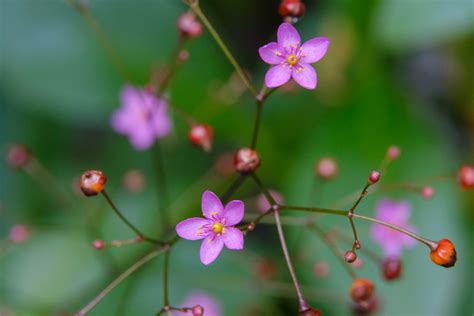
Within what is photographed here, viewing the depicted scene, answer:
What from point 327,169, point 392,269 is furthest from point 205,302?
point 392,269

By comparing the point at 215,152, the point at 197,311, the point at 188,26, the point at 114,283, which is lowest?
the point at 197,311

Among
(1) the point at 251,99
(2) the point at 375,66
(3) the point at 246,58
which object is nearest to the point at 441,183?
(2) the point at 375,66

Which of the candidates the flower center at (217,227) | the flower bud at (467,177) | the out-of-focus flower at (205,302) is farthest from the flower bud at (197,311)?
the out-of-focus flower at (205,302)

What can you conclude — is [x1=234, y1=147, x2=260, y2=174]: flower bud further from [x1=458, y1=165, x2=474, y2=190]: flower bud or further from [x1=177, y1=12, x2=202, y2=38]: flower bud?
[x1=458, y1=165, x2=474, y2=190]: flower bud

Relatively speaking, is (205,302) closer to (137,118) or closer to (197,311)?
(137,118)

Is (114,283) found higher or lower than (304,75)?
lower
